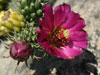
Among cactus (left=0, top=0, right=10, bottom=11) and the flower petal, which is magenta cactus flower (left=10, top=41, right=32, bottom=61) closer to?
the flower petal

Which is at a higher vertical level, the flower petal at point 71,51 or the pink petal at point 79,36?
the pink petal at point 79,36

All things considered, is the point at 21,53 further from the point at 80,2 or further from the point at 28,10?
the point at 80,2

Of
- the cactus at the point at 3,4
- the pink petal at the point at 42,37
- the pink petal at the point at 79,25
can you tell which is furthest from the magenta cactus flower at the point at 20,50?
the cactus at the point at 3,4

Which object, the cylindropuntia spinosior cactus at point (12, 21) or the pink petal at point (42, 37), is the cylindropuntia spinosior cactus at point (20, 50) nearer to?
the pink petal at point (42, 37)

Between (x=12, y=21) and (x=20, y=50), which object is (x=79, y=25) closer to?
(x=20, y=50)

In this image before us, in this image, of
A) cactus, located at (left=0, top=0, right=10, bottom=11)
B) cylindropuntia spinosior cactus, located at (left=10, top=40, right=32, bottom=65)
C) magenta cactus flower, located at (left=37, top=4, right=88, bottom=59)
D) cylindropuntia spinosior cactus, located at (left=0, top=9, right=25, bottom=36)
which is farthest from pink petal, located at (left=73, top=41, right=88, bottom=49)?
cactus, located at (left=0, top=0, right=10, bottom=11)

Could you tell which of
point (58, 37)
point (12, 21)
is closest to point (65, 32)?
point (58, 37)
